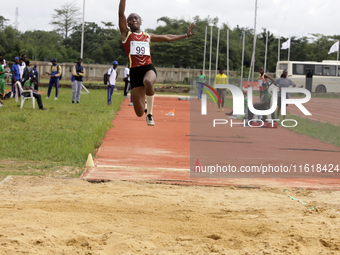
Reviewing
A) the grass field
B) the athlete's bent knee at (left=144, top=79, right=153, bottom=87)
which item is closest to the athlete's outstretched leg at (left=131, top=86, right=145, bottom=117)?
the athlete's bent knee at (left=144, top=79, right=153, bottom=87)

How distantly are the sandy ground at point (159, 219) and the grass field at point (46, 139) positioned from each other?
1.29 m

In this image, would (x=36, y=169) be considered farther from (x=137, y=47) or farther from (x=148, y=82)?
(x=137, y=47)

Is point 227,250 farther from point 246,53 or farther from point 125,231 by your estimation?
point 246,53

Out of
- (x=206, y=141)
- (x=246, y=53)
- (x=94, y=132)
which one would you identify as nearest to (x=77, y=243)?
(x=94, y=132)

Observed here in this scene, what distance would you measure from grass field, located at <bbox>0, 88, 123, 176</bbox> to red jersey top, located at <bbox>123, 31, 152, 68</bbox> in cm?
292

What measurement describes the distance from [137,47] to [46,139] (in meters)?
5.08

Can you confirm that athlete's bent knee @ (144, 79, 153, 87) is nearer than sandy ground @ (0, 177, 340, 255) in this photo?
No

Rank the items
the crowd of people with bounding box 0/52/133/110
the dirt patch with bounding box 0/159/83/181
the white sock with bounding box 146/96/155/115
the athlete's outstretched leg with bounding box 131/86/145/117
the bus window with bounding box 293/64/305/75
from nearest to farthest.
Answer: the athlete's outstretched leg with bounding box 131/86/145/117 < the white sock with bounding box 146/96/155/115 < the dirt patch with bounding box 0/159/83/181 < the crowd of people with bounding box 0/52/133/110 < the bus window with bounding box 293/64/305/75

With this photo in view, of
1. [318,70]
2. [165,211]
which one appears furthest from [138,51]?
[318,70]

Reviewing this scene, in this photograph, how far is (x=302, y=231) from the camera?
189 inches

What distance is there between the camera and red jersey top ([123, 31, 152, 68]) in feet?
19.3

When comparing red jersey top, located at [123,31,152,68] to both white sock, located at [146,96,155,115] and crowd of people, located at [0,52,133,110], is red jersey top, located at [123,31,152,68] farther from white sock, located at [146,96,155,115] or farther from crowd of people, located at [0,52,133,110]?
crowd of people, located at [0,52,133,110]

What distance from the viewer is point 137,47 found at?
19.3 ft

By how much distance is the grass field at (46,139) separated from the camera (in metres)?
8.20
